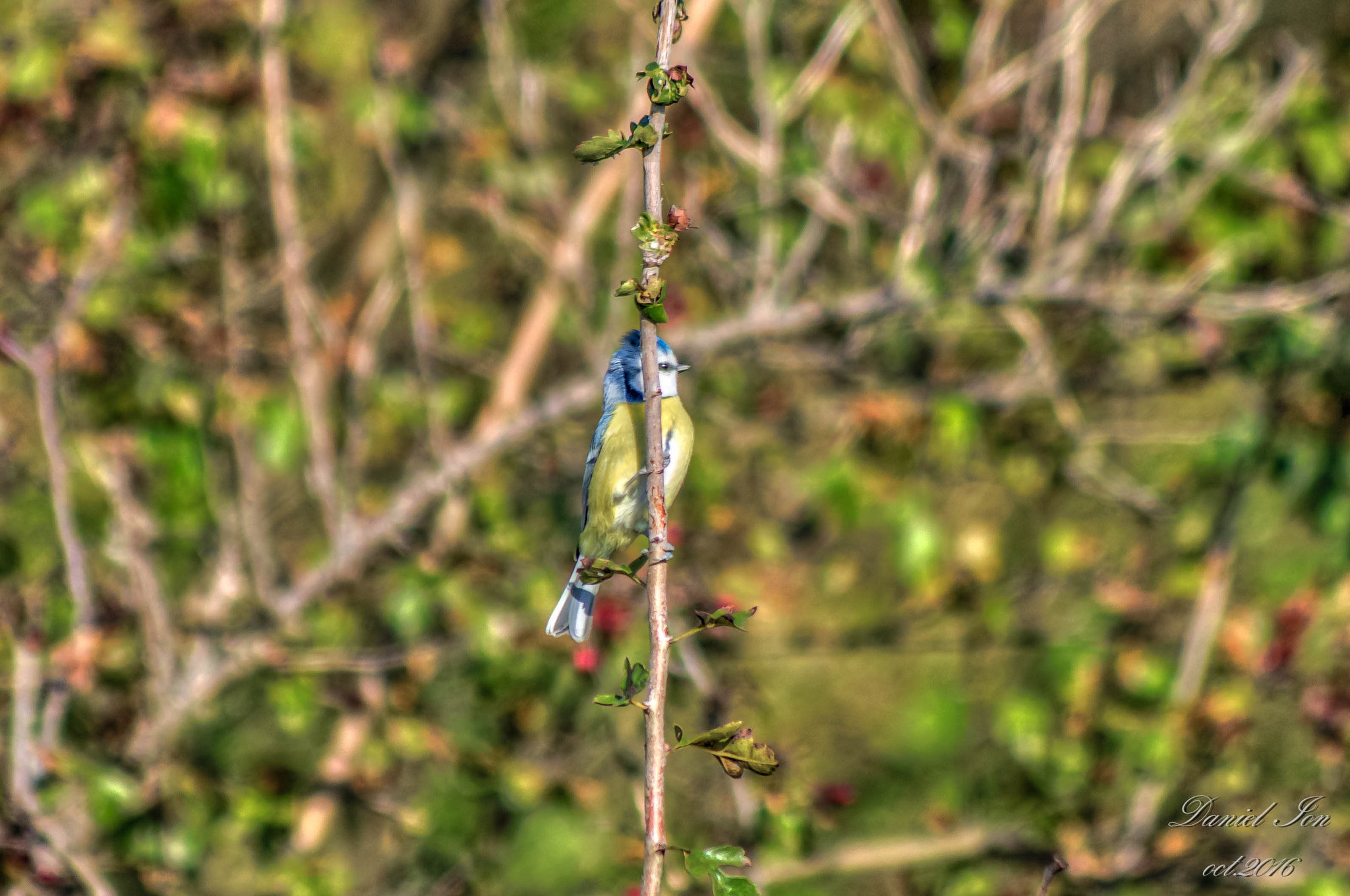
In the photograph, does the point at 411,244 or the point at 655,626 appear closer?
the point at 655,626

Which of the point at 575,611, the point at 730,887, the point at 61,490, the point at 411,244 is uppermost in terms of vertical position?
the point at 411,244

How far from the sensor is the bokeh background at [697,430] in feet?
12.7

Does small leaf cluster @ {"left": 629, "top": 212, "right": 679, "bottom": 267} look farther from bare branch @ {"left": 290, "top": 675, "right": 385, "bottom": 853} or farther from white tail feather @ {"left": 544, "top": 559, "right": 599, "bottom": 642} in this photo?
bare branch @ {"left": 290, "top": 675, "right": 385, "bottom": 853}

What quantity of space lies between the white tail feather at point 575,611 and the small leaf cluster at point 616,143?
1183mm

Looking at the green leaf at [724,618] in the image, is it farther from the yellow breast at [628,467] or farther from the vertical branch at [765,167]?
the vertical branch at [765,167]

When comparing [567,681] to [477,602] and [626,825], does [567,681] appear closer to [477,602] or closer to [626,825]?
[477,602]

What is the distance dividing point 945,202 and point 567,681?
2294 mm

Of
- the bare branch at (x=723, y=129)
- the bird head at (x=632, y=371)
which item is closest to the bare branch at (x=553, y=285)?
the bare branch at (x=723, y=129)

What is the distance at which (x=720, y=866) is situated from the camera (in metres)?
1.47

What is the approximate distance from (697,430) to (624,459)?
87.5 inches

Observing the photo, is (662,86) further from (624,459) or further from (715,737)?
(624,459)

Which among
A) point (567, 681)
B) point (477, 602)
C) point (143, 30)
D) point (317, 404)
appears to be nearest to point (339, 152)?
point (143, 30)

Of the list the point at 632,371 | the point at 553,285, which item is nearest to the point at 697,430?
the point at 553,285

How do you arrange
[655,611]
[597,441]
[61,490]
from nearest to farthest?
[655,611]
[597,441]
[61,490]
